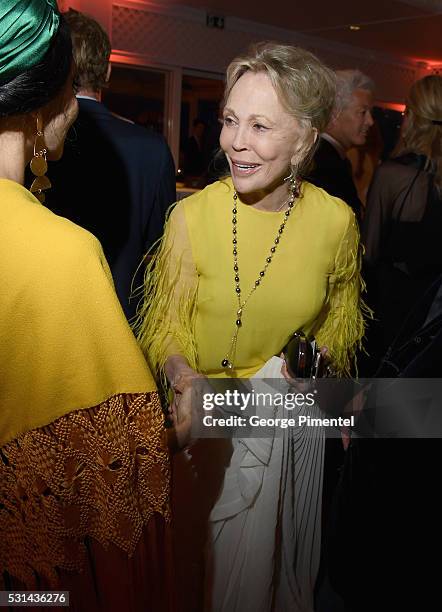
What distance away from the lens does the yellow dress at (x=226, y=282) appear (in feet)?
4.62

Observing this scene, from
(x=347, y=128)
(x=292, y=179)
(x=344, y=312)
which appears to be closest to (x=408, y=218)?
(x=347, y=128)

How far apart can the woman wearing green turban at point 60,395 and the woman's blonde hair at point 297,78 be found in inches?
22.6

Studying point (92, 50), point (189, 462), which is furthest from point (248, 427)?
point (92, 50)

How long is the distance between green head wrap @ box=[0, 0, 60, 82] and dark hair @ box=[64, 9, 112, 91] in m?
1.07

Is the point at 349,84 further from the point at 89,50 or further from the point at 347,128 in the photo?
the point at 89,50

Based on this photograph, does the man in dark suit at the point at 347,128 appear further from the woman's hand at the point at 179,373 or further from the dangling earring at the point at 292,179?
the woman's hand at the point at 179,373

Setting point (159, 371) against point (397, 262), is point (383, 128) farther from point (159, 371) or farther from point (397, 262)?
point (159, 371)

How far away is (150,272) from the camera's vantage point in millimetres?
1470

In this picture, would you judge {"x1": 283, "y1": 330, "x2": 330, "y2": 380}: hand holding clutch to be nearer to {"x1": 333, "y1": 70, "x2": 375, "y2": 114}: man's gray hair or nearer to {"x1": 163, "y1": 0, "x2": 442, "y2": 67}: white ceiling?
{"x1": 333, "y1": 70, "x2": 375, "y2": 114}: man's gray hair

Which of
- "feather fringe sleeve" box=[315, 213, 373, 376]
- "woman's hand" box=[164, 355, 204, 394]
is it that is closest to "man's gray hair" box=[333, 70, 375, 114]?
"feather fringe sleeve" box=[315, 213, 373, 376]

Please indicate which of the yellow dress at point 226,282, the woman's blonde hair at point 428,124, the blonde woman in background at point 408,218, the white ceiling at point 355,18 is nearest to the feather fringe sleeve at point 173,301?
the yellow dress at point 226,282

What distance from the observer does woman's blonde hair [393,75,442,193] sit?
2322 millimetres

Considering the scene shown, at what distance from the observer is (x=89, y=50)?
1777 millimetres

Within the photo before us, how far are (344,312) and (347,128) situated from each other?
4.85ft
